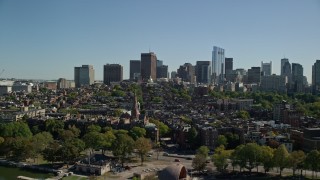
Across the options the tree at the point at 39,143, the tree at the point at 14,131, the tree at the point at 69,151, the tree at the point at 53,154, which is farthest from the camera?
the tree at the point at 14,131

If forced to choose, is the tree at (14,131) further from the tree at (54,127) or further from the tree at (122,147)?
the tree at (122,147)

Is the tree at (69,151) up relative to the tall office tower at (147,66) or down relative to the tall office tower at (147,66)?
down

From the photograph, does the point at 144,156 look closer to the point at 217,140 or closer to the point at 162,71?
the point at 217,140

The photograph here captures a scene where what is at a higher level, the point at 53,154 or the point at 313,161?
the point at 313,161

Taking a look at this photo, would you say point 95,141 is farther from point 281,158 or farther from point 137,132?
point 281,158

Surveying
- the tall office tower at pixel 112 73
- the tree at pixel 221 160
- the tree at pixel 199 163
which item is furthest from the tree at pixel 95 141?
the tall office tower at pixel 112 73

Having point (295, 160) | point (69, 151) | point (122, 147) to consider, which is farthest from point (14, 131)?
point (295, 160)

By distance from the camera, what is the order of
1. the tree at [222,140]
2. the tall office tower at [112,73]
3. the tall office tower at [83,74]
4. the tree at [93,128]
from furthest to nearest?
the tall office tower at [83,74]
the tall office tower at [112,73]
the tree at [93,128]
the tree at [222,140]

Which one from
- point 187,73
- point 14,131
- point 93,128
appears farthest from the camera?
point 187,73

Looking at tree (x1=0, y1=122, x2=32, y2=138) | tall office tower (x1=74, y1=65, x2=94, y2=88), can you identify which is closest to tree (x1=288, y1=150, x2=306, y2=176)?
tree (x1=0, y1=122, x2=32, y2=138)

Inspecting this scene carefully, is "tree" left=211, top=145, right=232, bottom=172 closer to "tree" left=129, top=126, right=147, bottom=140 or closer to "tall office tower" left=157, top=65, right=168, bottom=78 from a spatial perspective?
"tree" left=129, top=126, right=147, bottom=140
